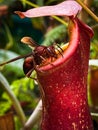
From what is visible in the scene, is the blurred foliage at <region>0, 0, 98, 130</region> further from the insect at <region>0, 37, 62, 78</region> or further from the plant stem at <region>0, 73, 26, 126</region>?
the insect at <region>0, 37, 62, 78</region>

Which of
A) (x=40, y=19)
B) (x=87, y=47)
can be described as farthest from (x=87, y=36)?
(x=40, y=19)

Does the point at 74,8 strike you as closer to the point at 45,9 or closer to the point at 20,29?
the point at 45,9

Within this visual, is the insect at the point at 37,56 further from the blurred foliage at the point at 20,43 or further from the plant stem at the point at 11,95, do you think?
the plant stem at the point at 11,95

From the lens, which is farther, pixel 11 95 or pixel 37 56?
pixel 11 95

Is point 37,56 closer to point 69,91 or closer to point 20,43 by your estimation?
point 69,91

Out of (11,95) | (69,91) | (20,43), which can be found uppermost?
(69,91)

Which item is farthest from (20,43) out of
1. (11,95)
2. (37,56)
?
(37,56)
